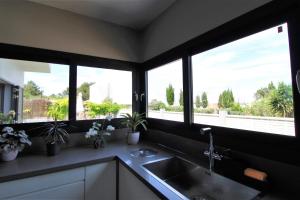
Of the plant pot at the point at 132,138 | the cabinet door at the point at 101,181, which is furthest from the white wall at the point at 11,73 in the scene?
the plant pot at the point at 132,138

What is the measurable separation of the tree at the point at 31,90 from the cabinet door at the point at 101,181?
104 centimetres

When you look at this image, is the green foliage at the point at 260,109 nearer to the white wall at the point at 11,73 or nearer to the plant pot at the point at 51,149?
the plant pot at the point at 51,149

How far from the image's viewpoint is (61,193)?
4.38 ft

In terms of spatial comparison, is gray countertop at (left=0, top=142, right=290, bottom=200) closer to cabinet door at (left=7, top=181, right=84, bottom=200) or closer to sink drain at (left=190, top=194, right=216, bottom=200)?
cabinet door at (left=7, top=181, right=84, bottom=200)

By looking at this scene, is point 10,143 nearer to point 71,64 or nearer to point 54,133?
point 54,133

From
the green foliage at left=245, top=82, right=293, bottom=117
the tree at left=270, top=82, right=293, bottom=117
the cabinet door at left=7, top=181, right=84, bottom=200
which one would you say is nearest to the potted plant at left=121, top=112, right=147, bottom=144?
the cabinet door at left=7, top=181, right=84, bottom=200

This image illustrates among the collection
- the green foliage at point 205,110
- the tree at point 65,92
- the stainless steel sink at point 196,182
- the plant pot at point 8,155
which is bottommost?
the stainless steel sink at point 196,182

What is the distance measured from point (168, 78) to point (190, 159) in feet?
3.26

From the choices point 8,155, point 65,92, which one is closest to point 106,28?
point 65,92

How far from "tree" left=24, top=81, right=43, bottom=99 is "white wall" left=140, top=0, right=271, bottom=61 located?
1365mm

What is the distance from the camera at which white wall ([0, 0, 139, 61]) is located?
1.65 meters

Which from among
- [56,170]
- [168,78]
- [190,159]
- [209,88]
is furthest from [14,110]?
[209,88]

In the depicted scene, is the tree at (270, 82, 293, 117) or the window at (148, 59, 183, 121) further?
the window at (148, 59, 183, 121)

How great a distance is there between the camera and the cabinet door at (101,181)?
1.45 m
